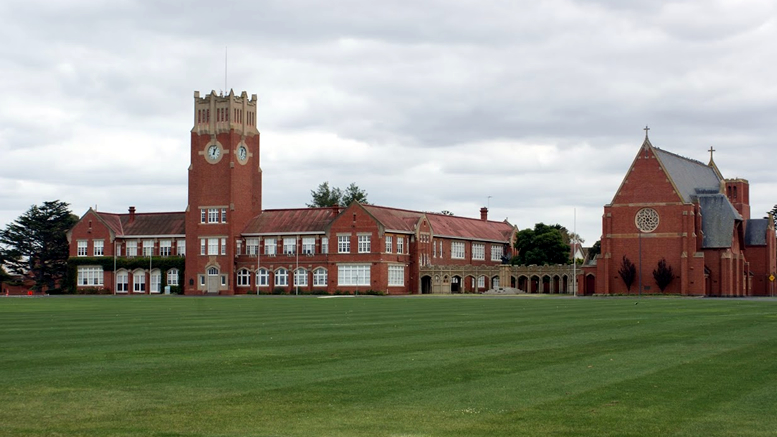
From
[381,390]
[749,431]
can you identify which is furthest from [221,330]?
[749,431]

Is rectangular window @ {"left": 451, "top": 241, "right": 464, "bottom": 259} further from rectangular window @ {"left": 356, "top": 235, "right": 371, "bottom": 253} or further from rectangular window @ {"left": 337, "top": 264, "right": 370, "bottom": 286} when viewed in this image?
rectangular window @ {"left": 337, "top": 264, "right": 370, "bottom": 286}

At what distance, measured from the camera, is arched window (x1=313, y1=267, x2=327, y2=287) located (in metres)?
106

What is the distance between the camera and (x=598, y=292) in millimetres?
99125

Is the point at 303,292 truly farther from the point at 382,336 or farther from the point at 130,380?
the point at 130,380

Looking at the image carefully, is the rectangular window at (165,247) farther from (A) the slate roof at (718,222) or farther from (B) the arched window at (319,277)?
(A) the slate roof at (718,222)

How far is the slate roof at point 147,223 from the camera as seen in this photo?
116231mm

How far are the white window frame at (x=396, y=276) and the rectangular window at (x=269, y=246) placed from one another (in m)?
14.5

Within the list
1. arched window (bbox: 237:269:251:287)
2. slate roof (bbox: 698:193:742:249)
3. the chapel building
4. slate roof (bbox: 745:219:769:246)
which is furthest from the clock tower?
slate roof (bbox: 745:219:769:246)

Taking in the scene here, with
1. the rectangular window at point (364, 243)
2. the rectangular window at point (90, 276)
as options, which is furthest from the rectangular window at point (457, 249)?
the rectangular window at point (90, 276)

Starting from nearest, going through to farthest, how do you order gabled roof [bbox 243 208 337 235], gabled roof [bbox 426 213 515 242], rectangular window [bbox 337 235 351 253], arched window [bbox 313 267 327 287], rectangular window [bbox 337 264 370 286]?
rectangular window [bbox 337 264 370 286], rectangular window [bbox 337 235 351 253], arched window [bbox 313 267 327 287], gabled roof [bbox 243 208 337 235], gabled roof [bbox 426 213 515 242]

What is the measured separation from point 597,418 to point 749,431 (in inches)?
77.4

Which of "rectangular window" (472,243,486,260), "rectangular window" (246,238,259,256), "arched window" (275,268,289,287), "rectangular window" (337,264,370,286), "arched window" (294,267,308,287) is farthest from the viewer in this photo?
"rectangular window" (472,243,486,260)

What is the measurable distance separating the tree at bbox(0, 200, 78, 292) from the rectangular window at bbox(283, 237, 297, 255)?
99.3 feet

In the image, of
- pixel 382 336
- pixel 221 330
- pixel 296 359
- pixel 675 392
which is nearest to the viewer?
pixel 675 392
